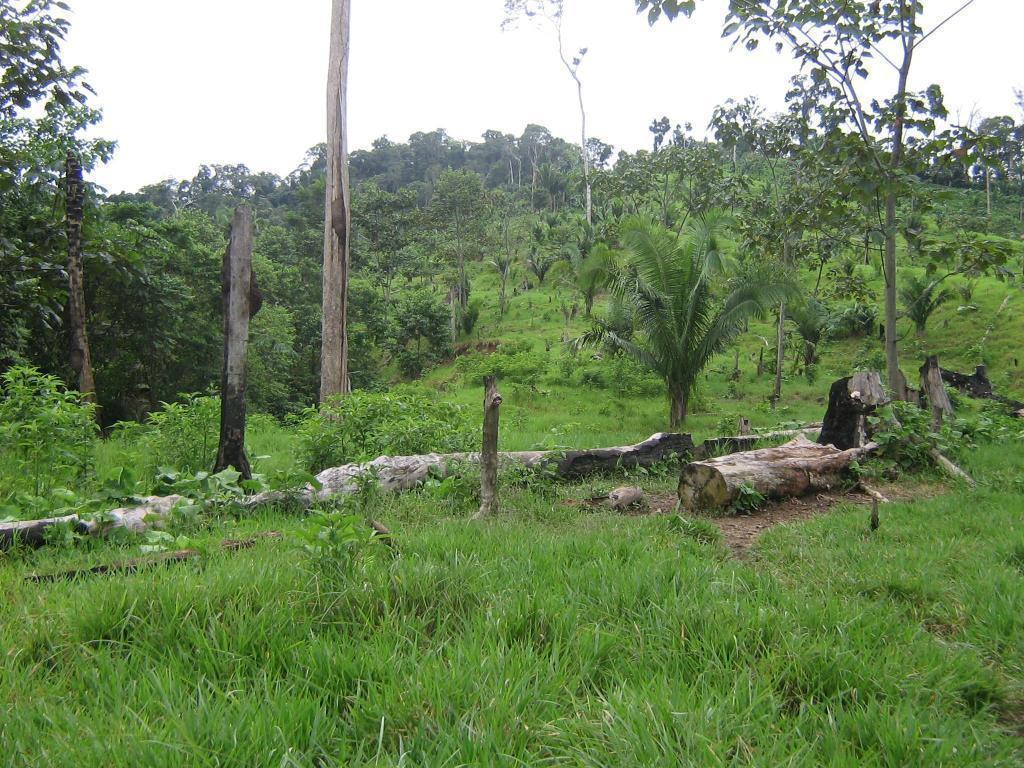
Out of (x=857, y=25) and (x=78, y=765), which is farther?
(x=857, y=25)

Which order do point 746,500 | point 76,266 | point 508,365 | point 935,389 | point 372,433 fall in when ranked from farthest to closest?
point 508,365 < point 935,389 < point 76,266 < point 372,433 < point 746,500

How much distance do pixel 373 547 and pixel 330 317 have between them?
21.7ft

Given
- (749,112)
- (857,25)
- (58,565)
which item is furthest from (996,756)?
(749,112)

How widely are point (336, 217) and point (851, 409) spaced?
7.39 m

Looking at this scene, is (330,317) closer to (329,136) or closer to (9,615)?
(329,136)

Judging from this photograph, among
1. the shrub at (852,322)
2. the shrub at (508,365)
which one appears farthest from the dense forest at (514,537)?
the shrub at (852,322)

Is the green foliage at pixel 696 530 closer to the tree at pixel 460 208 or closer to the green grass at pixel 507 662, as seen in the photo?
the green grass at pixel 507 662

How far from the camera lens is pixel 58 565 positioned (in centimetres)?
321

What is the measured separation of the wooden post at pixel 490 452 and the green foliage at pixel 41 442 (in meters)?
2.91

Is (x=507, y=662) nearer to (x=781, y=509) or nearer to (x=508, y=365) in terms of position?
(x=781, y=509)

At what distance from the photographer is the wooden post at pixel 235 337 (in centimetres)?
535

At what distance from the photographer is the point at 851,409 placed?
7559mm

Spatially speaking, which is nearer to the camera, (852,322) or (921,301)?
(921,301)

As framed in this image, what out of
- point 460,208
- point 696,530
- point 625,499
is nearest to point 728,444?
point 625,499
